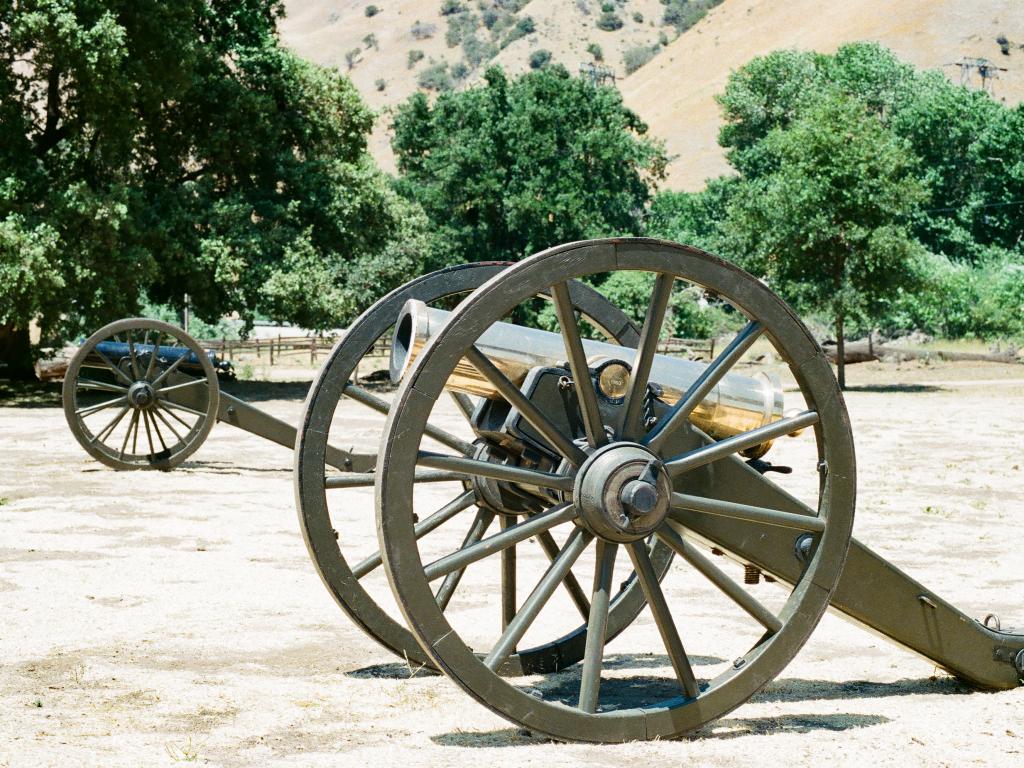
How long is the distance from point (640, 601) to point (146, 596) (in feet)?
10.3

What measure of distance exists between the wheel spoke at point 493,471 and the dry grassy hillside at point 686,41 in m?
84.1

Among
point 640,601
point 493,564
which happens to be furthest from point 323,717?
point 493,564

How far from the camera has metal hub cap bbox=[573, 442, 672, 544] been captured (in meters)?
4.29

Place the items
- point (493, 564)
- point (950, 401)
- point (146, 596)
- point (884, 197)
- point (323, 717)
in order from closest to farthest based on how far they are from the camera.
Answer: point (323, 717), point (146, 596), point (493, 564), point (950, 401), point (884, 197)

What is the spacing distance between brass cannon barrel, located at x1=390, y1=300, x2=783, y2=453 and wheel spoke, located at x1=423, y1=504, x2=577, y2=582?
2.23 feet

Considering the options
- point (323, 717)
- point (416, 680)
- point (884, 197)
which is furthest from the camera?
point (884, 197)

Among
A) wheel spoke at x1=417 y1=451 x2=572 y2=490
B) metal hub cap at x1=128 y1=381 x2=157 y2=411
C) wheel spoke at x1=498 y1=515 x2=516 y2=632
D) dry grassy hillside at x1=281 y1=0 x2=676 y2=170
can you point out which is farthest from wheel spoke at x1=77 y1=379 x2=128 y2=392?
dry grassy hillside at x1=281 y1=0 x2=676 y2=170

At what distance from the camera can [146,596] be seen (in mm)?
7301

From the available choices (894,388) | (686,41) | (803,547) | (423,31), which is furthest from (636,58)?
(803,547)

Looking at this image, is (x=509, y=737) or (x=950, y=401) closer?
(x=509, y=737)

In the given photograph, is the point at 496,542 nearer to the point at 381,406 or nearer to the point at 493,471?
the point at 493,471

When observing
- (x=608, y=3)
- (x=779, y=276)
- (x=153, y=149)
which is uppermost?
(x=608, y=3)

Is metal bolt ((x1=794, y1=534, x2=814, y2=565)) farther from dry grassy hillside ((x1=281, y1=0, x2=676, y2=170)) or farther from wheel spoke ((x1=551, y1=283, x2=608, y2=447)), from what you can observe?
dry grassy hillside ((x1=281, y1=0, x2=676, y2=170))

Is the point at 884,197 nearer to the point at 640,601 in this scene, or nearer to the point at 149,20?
the point at 149,20
